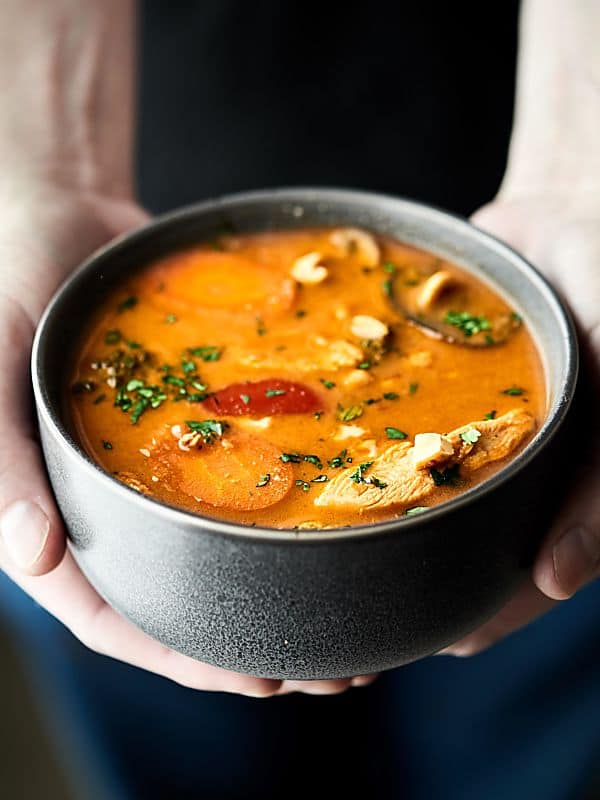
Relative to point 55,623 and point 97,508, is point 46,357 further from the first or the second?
point 55,623

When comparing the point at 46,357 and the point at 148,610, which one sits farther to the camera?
the point at 46,357

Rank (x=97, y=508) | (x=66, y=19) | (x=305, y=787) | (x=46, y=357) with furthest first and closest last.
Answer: (x=305, y=787), (x=66, y=19), (x=46, y=357), (x=97, y=508)

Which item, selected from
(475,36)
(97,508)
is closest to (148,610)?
(97,508)

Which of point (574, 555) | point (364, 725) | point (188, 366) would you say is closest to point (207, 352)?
Answer: point (188, 366)

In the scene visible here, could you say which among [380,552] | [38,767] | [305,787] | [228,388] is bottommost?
[38,767]

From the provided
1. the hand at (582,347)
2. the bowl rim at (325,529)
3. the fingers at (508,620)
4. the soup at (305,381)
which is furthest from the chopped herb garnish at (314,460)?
the fingers at (508,620)

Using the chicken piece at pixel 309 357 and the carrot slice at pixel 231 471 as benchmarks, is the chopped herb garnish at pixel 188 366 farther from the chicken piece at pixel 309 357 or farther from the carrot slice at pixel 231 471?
the carrot slice at pixel 231 471
